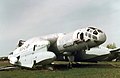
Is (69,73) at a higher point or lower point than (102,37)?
lower

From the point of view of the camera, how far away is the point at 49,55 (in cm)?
2461

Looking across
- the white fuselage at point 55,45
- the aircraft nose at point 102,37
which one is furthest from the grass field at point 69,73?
the aircraft nose at point 102,37

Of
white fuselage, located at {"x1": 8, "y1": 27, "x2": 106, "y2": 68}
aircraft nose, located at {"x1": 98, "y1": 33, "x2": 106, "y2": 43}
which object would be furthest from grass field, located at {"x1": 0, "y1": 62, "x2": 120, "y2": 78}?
aircraft nose, located at {"x1": 98, "y1": 33, "x2": 106, "y2": 43}

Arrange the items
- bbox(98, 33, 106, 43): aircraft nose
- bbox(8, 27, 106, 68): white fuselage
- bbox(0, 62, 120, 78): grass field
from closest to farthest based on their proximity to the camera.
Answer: bbox(0, 62, 120, 78): grass field < bbox(98, 33, 106, 43): aircraft nose < bbox(8, 27, 106, 68): white fuselage

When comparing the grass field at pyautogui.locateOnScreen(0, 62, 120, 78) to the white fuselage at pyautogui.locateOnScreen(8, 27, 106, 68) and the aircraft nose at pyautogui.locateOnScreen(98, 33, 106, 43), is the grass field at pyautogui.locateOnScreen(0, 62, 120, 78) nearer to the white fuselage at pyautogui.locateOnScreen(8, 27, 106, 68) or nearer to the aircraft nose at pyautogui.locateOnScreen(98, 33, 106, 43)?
the white fuselage at pyautogui.locateOnScreen(8, 27, 106, 68)

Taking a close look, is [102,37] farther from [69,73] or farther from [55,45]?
[55,45]

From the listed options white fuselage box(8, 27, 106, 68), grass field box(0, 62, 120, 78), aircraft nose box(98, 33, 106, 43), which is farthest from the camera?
white fuselage box(8, 27, 106, 68)

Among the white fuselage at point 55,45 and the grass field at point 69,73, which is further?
the white fuselage at point 55,45

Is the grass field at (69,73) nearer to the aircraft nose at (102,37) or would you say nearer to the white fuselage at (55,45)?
the white fuselage at (55,45)

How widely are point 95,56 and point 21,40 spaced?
37.3ft

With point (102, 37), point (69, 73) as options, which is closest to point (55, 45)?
point (102, 37)

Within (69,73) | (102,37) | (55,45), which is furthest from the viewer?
(55,45)

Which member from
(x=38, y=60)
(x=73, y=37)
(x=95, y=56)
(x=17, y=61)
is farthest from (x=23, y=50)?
(x=95, y=56)

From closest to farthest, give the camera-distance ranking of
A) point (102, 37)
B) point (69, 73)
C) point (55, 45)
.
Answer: point (69, 73)
point (102, 37)
point (55, 45)
